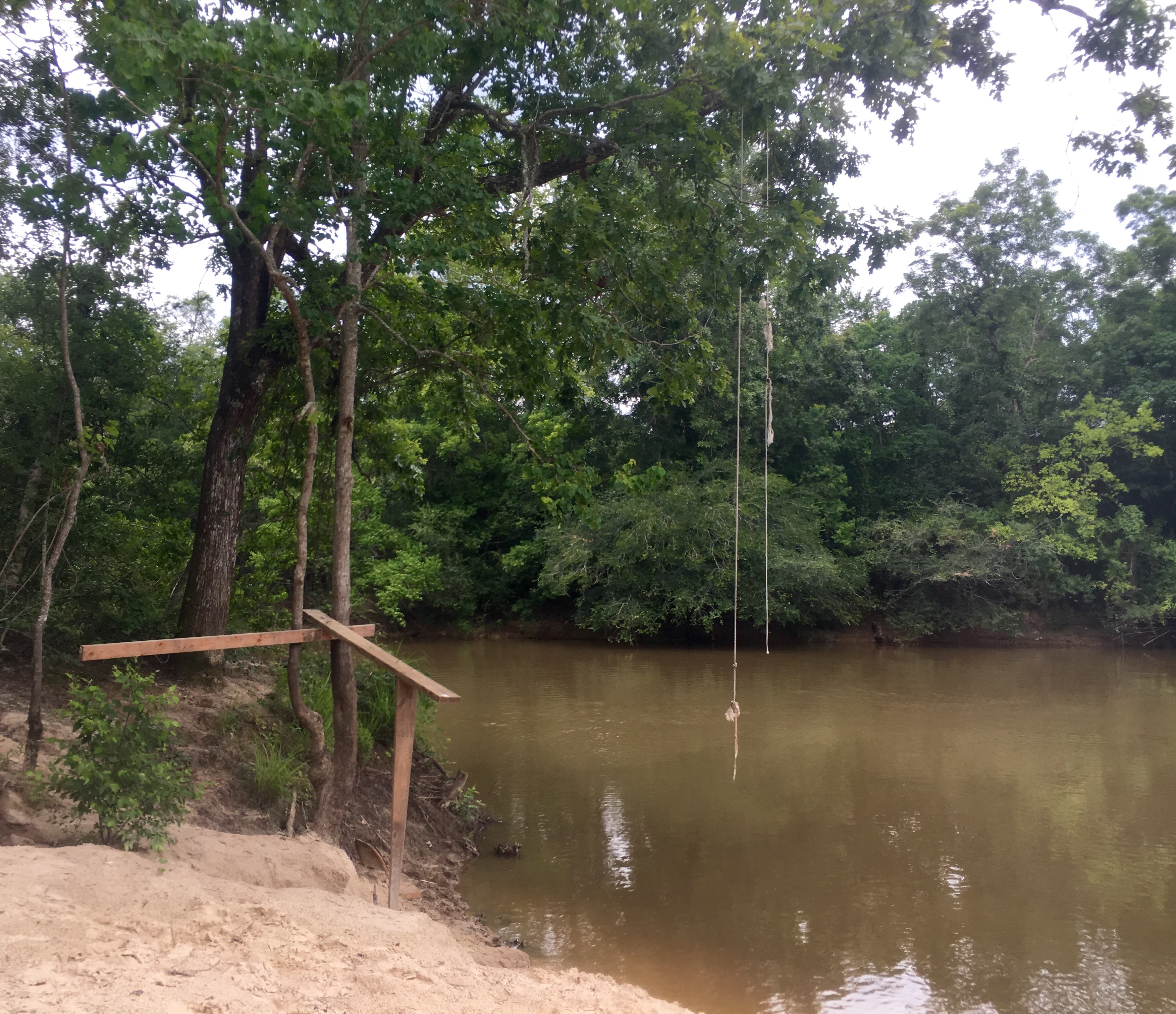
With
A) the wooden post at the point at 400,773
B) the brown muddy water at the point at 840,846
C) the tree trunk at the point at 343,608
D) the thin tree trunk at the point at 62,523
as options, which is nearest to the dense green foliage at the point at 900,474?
the brown muddy water at the point at 840,846

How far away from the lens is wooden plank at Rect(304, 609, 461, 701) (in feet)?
14.5

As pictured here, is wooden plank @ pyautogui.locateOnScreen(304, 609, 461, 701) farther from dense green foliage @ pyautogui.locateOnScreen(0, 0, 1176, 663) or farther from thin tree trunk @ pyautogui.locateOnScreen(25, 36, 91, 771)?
A: thin tree trunk @ pyautogui.locateOnScreen(25, 36, 91, 771)

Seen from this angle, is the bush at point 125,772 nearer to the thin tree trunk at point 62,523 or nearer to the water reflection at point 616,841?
the thin tree trunk at point 62,523

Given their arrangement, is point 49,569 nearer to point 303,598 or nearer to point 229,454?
point 303,598

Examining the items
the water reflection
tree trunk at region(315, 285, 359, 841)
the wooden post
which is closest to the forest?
tree trunk at region(315, 285, 359, 841)

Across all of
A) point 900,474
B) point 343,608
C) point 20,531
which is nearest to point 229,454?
point 20,531

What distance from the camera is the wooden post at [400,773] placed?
4785mm

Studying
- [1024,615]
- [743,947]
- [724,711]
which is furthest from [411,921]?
[1024,615]

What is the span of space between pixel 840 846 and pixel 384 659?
4605 millimetres

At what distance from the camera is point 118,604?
24.1 ft

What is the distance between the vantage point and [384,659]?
4.73 m

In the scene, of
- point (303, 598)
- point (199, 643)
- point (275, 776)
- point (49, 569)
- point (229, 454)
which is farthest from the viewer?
point (229, 454)

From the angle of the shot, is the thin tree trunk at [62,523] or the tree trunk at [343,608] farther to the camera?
the tree trunk at [343,608]

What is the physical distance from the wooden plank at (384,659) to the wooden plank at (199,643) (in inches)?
2.3
